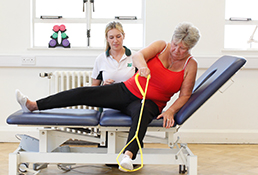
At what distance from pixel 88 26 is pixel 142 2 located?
2.12ft

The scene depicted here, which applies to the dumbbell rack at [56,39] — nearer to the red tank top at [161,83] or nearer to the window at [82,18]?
the window at [82,18]

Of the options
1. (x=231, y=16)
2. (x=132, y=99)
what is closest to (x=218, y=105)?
(x=231, y=16)

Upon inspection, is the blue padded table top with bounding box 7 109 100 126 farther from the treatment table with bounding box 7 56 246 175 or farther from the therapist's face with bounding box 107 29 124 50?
the therapist's face with bounding box 107 29 124 50

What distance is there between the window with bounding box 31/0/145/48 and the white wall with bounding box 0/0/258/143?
184mm

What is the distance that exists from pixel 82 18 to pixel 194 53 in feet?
4.18

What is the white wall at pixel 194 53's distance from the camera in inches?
138

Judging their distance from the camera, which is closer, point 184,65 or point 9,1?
point 184,65

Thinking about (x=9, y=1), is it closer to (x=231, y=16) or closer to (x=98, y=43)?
(x=98, y=43)

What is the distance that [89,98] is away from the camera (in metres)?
2.24

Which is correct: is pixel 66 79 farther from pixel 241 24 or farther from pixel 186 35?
pixel 241 24

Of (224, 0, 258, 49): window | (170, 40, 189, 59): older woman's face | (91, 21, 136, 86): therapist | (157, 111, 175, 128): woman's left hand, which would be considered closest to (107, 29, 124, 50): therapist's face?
→ (91, 21, 136, 86): therapist

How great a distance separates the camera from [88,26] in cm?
368

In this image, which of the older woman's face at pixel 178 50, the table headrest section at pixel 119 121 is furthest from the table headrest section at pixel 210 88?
the older woman's face at pixel 178 50

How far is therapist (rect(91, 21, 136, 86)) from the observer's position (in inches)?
102
